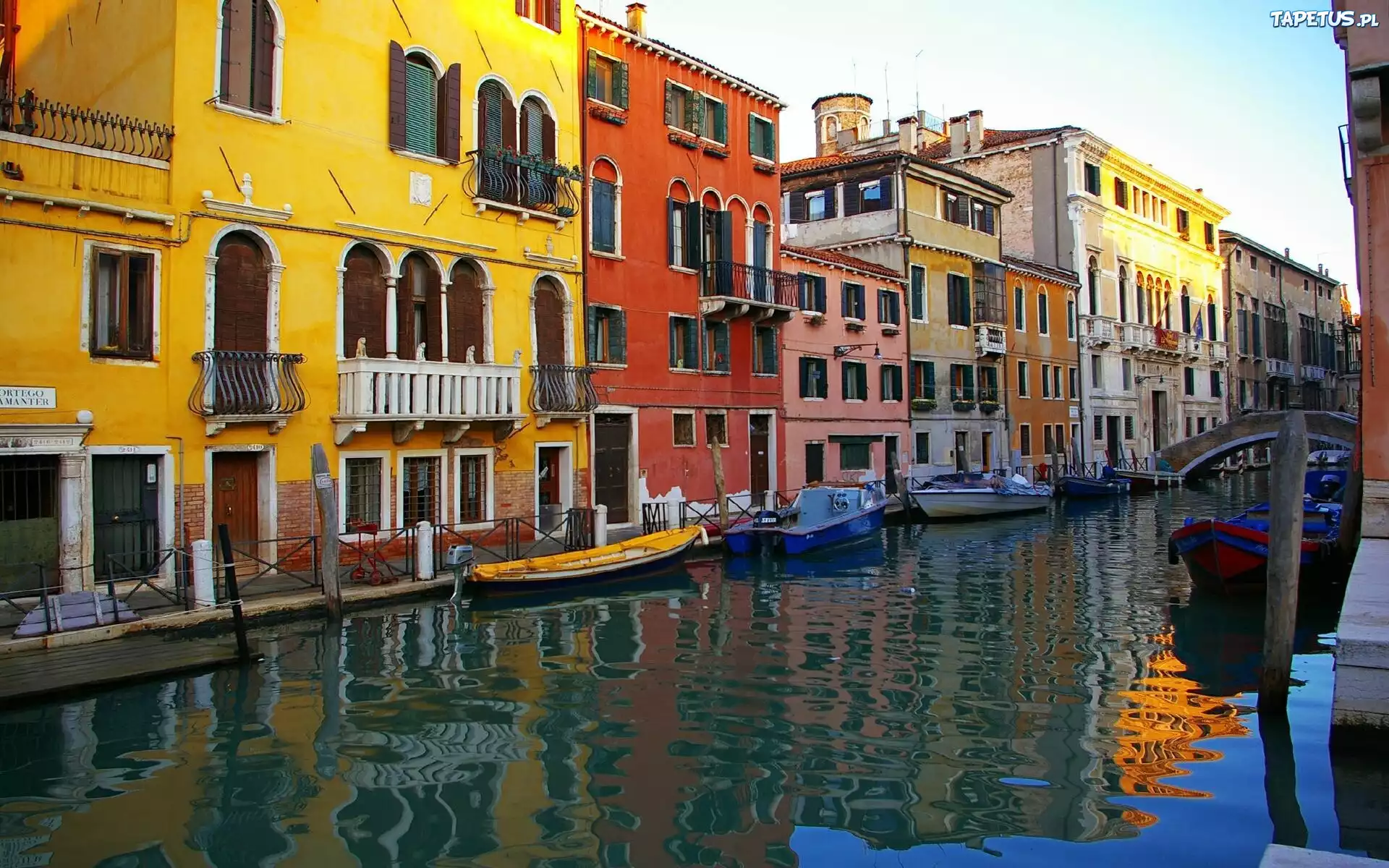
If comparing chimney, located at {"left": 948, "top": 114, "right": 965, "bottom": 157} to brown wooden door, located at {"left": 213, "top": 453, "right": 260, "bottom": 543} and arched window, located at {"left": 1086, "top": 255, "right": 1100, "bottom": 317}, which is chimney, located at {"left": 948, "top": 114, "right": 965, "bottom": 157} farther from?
brown wooden door, located at {"left": 213, "top": 453, "right": 260, "bottom": 543}

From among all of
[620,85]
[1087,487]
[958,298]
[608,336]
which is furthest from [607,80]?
[1087,487]

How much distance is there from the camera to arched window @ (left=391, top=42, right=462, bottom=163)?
1544cm

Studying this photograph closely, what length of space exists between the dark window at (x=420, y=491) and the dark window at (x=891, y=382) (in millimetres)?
14666

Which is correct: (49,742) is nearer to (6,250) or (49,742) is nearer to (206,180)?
(6,250)

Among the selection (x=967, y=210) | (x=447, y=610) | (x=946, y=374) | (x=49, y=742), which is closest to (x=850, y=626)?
(x=447, y=610)

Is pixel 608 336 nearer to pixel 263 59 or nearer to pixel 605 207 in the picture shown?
pixel 605 207

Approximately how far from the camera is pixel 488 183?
16422 mm

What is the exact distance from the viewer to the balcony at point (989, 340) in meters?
30.9

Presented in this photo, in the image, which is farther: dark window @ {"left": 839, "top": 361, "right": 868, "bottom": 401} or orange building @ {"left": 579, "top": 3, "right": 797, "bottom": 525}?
dark window @ {"left": 839, "top": 361, "right": 868, "bottom": 401}

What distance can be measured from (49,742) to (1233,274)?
51192mm

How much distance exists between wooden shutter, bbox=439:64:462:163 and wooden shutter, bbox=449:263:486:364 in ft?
5.68

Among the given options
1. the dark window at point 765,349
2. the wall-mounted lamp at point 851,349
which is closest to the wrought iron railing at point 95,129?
the dark window at point 765,349

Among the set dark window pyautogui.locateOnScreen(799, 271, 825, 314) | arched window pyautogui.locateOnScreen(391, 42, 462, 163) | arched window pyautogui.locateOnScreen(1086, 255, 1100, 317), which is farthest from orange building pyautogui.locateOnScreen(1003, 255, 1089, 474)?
arched window pyautogui.locateOnScreen(391, 42, 462, 163)

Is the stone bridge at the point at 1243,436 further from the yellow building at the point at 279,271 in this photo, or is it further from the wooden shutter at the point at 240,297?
the wooden shutter at the point at 240,297
